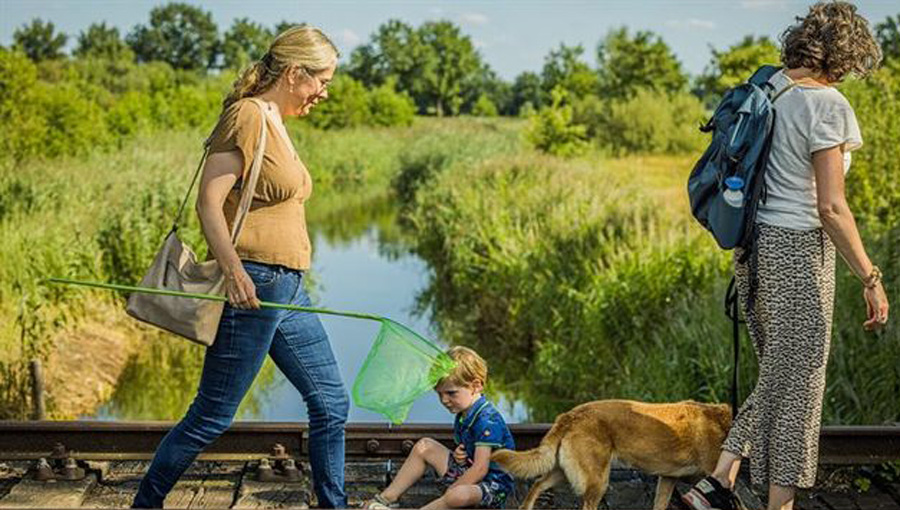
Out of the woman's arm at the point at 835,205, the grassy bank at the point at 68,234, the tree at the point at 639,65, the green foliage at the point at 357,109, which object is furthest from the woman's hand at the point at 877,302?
the green foliage at the point at 357,109

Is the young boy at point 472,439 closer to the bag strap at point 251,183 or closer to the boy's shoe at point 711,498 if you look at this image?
the boy's shoe at point 711,498

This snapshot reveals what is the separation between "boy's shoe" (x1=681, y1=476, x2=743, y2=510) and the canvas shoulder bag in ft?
6.39

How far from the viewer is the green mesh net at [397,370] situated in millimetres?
4973

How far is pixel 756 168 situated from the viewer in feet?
15.5

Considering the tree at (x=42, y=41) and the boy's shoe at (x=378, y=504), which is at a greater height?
the tree at (x=42, y=41)

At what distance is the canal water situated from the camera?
1239 cm

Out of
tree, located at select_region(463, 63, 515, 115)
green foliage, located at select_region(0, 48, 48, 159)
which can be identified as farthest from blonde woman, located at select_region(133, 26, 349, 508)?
tree, located at select_region(463, 63, 515, 115)

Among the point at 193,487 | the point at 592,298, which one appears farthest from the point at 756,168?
the point at 592,298

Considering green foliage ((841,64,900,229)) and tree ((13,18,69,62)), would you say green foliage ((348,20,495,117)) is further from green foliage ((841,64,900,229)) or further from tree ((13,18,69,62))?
green foliage ((841,64,900,229))

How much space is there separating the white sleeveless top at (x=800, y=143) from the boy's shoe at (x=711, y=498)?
1.06 m

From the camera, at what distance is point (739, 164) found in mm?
4754

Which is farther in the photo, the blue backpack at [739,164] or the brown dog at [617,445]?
the brown dog at [617,445]

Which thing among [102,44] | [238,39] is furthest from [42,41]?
[238,39]

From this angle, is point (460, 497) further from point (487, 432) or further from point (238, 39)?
point (238, 39)
